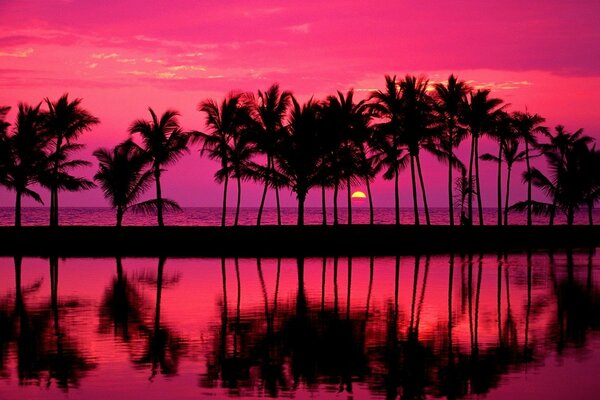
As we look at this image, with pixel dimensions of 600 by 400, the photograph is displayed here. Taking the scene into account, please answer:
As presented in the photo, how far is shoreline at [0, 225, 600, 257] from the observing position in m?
35.8

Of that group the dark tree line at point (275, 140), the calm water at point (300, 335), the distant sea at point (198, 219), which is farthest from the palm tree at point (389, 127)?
the distant sea at point (198, 219)

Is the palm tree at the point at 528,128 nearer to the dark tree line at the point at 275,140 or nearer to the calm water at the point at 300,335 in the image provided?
the dark tree line at the point at 275,140

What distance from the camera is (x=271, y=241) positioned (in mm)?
38031

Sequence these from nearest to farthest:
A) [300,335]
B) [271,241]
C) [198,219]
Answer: [300,335], [271,241], [198,219]

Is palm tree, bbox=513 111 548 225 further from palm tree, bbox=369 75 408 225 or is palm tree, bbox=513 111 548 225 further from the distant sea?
the distant sea

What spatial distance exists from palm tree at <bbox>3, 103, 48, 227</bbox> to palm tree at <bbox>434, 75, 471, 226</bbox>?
2015 centimetres

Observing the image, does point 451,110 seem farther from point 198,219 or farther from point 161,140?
point 198,219

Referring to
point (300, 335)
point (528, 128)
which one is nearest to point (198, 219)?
point (528, 128)

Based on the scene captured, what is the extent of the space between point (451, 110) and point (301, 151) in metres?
8.42

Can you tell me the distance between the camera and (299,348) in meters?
12.8

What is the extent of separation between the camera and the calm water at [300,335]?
10289mm

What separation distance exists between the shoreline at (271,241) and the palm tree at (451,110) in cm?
476

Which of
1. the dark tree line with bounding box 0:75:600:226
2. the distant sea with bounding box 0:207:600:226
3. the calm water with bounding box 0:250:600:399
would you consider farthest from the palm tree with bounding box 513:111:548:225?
the distant sea with bounding box 0:207:600:226

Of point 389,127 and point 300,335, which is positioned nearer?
point 300,335
